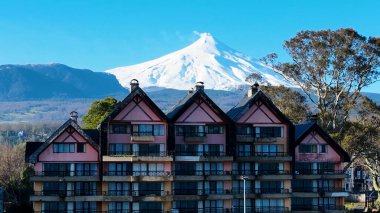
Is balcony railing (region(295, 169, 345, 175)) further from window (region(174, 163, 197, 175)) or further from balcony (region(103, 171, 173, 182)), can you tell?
balcony (region(103, 171, 173, 182))

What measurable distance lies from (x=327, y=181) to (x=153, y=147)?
1865 centimetres

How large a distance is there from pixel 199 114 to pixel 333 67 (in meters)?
21.8

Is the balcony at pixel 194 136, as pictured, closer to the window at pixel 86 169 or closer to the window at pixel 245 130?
the window at pixel 245 130

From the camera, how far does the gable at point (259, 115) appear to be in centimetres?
6575

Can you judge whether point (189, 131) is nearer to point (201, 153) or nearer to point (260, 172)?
point (201, 153)

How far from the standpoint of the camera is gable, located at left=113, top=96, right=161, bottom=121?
62.5m

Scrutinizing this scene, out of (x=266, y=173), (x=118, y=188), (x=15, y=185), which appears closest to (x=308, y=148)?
(x=266, y=173)

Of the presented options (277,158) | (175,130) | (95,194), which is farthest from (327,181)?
(95,194)

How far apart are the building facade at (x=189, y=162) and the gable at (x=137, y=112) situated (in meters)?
0.10

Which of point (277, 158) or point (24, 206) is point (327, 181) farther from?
point (24, 206)

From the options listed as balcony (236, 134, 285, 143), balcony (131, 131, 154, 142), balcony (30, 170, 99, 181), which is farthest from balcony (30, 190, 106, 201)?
balcony (236, 134, 285, 143)

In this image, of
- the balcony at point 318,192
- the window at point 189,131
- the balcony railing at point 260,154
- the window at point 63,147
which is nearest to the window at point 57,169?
the window at point 63,147

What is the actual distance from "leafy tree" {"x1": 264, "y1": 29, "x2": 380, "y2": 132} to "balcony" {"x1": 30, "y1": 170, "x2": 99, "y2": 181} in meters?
30.6

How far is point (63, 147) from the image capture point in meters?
61.4
